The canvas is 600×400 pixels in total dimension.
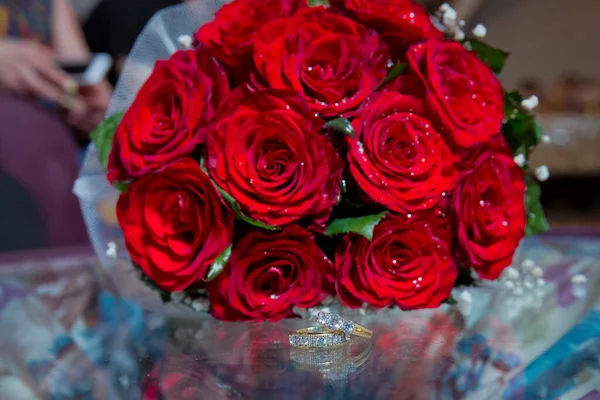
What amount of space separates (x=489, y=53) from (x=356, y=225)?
0.75ft

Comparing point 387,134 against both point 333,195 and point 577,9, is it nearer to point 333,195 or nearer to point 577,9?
point 333,195

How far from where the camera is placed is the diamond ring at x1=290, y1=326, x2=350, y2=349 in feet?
1.31

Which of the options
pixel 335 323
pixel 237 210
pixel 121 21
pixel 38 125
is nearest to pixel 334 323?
pixel 335 323

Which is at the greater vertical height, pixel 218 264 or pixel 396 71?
pixel 396 71

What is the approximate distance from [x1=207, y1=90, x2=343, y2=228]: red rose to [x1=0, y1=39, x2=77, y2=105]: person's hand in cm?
82

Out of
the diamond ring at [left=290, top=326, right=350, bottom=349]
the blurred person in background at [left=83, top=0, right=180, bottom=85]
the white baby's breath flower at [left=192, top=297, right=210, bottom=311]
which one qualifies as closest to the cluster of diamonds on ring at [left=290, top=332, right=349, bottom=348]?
the diamond ring at [left=290, top=326, right=350, bottom=349]

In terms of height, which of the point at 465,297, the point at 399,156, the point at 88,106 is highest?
the point at 399,156

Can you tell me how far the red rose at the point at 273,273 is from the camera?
425 mm

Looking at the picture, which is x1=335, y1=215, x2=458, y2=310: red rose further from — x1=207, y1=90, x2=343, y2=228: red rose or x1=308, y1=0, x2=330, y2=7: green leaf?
x1=308, y1=0, x2=330, y2=7: green leaf

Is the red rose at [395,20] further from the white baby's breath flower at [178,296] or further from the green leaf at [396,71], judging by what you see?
the white baby's breath flower at [178,296]

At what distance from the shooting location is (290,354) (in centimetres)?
40

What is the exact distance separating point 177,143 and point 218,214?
0.19 feet

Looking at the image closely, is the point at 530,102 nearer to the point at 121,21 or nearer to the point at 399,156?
the point at 399,156

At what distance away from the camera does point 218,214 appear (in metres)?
0.40
